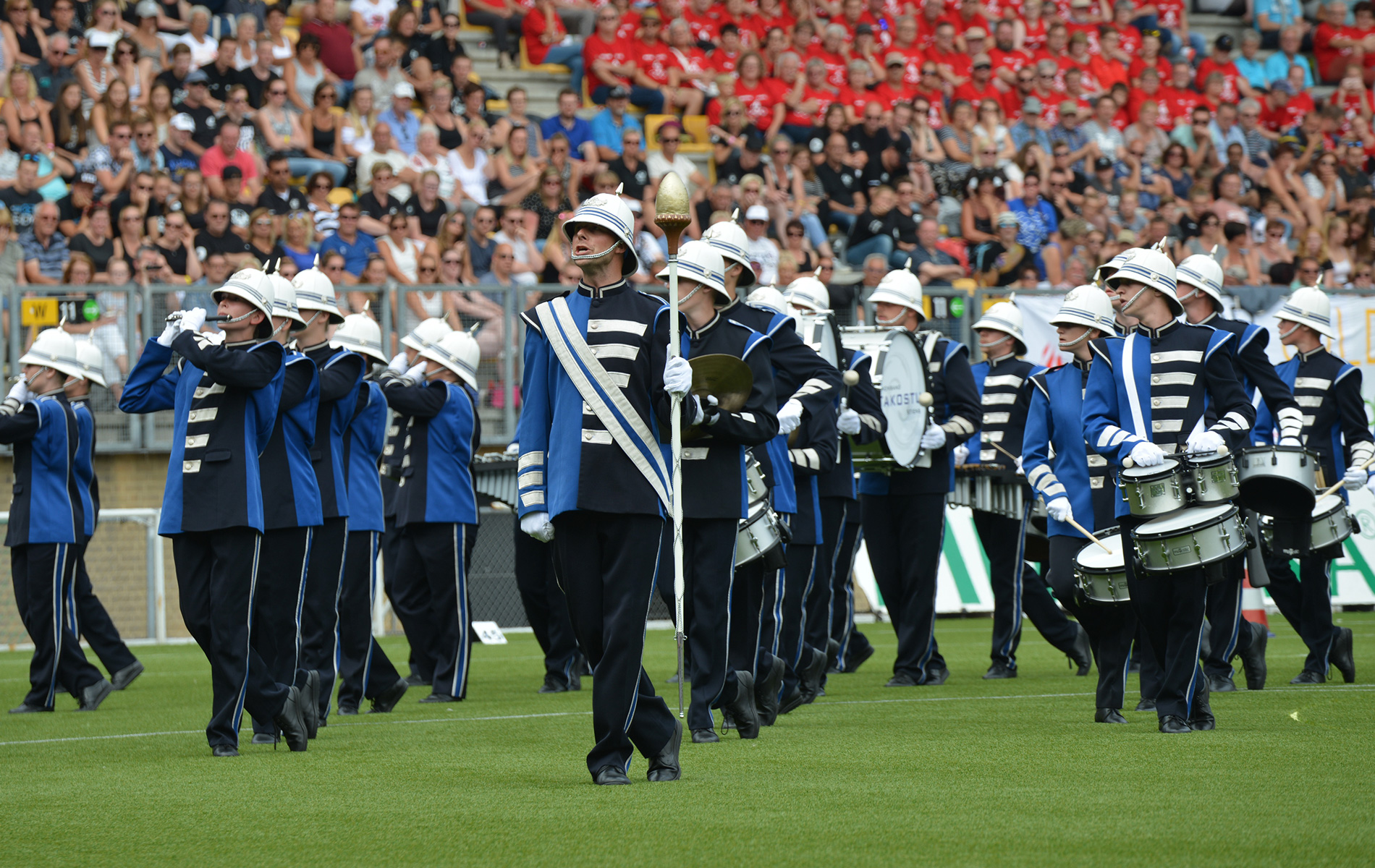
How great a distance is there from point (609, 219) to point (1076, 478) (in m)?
3.79

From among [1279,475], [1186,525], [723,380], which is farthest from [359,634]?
[1279,475]

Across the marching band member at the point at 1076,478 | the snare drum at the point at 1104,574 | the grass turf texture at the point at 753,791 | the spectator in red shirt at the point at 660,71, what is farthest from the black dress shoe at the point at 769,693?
the spectator in red shirt at the point at 660,71

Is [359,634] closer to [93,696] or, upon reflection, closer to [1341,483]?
[93,696]

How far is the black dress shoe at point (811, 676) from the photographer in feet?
33.7

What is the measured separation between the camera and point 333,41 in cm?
1934

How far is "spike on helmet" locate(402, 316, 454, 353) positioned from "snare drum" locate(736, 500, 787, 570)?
3.30 meters

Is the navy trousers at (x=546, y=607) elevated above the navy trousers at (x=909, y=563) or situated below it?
below

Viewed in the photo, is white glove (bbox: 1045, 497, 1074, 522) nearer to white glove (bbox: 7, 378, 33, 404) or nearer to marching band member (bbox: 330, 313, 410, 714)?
marching band member (bbox: 330, 313, 410, 714)

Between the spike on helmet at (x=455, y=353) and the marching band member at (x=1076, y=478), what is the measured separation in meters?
3.60

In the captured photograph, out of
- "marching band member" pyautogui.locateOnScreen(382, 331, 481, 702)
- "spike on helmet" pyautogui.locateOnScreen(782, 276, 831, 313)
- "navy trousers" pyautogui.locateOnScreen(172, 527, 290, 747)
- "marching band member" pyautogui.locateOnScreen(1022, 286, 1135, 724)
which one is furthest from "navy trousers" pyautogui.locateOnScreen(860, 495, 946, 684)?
"navy trousers" pyautogui.locateOnScreen(172, 527, 290, 747)

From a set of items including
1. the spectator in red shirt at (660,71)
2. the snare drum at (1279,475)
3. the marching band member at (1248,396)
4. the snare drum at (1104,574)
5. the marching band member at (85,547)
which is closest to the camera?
the snare drum at (1104,574)

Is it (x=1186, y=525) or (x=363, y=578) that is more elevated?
(x=1186, y=525)

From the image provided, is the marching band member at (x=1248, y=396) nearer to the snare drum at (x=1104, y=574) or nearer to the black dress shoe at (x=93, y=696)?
the snare drum at (x=1104, y=574)

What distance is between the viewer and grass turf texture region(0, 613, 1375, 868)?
5.36m
